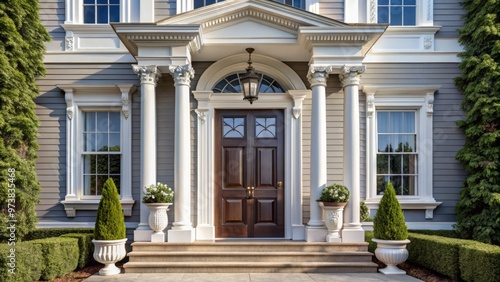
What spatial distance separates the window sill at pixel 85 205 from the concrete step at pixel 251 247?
4.46 ft

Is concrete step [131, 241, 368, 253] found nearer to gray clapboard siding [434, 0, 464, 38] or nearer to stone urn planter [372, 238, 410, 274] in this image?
stone urn planter [372, 238, 410, 274]

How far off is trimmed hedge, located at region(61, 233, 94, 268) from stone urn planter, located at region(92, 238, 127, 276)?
0.78m

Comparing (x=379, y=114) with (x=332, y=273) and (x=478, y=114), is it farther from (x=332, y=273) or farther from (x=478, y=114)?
(x=332, y=273)

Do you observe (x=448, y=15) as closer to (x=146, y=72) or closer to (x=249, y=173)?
(x=249, y=173)

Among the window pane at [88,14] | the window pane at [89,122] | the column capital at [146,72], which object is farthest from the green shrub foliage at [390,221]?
the window pane at [88,14]

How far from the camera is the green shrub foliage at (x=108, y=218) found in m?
6.87

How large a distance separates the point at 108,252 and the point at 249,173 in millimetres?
3043

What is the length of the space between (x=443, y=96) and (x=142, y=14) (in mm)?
6316

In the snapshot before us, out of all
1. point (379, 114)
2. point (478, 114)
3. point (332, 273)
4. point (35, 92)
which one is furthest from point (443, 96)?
point (35, 92)

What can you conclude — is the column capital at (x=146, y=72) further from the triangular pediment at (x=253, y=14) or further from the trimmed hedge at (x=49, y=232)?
the trimmed hedge at (x=49, y=232)

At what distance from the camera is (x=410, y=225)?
8656 millimetres

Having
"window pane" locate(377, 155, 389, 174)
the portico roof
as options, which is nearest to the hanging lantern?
the portico roof

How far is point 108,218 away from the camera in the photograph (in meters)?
6.89

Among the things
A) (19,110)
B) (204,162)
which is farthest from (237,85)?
(19,110)
